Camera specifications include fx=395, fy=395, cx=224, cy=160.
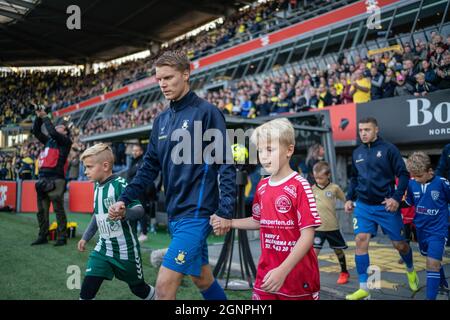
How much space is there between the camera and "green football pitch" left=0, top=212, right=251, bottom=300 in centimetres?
423

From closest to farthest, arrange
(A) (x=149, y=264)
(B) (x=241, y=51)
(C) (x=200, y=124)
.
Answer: (C) (x=200, y=124) < (A) (x=149, y=264) < (B) (x=241, y=51)

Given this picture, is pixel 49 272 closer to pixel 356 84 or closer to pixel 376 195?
pixel 376 195

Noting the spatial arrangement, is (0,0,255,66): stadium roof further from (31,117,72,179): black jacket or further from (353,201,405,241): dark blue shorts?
(353,201,405,241): dark blue shorts

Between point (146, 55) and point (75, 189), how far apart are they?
2304 cm

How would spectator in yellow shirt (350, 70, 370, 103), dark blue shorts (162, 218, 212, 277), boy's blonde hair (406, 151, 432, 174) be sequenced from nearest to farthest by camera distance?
1. dark blue shorts (162, 218, 212, 277)
2. boy's blonde hair (406, 151, 432, 174)
3. spectator in yellow shirt (350, 70, 370, 103)

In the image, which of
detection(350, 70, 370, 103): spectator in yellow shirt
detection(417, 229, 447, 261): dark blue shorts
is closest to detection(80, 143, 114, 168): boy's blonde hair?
detection(417, 229, 447, 261): dark blue shorts

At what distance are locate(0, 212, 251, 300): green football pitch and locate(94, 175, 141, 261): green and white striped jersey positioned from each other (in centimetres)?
122

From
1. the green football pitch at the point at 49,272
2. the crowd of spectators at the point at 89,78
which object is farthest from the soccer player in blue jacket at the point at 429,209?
the crowd of spectators at the point at 89,78

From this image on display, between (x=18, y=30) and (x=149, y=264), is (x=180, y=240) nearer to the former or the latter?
(x=149, y=264)

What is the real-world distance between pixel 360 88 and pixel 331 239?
604 cm

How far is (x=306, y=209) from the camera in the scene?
7.18ft

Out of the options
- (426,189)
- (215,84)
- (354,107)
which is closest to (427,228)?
(426,189)

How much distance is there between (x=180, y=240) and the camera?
2623mm

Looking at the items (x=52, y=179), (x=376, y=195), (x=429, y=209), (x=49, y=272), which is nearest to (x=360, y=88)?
(x=376, y=195)
